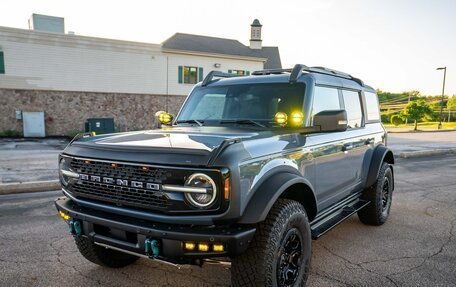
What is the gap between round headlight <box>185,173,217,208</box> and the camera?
240 centimetres

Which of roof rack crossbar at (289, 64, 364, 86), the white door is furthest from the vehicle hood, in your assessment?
the white door

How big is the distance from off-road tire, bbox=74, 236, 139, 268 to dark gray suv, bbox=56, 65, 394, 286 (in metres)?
0.01

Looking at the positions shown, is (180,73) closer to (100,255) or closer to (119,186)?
(100,255)

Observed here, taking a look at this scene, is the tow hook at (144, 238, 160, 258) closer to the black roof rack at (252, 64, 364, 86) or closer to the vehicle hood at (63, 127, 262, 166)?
the vehicle hood at (63, 127, 262, 166)

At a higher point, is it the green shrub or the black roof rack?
the black roof rack

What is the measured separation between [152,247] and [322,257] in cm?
235

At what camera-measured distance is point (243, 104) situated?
159 inches

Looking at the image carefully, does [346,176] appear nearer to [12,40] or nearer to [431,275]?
[431,275]

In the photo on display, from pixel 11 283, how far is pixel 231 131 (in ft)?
8.39

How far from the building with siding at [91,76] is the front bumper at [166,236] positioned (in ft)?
72.0

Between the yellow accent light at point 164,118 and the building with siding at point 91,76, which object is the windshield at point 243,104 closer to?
the yellow accent light at point 164,118

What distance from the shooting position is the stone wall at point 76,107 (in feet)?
70.6

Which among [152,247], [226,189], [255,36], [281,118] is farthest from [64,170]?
[255,36]

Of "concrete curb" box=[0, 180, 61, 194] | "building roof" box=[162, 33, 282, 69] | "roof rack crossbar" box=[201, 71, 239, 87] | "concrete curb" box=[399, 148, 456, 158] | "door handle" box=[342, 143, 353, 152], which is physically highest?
"building roof" box=[162, 33, 282, 69]
